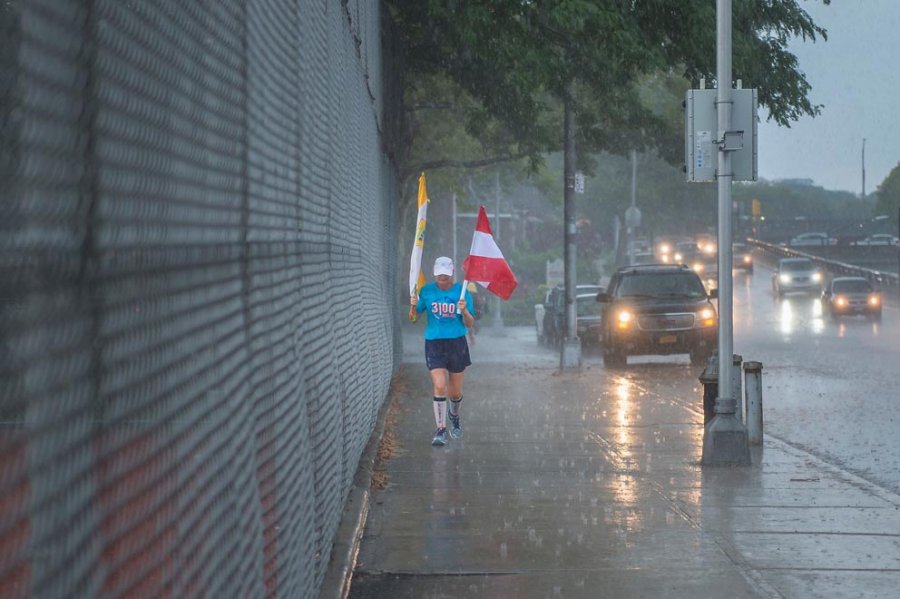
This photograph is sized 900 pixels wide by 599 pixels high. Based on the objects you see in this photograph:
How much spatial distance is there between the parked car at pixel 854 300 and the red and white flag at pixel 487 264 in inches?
1426

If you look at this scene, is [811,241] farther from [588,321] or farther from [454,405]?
[454,405]

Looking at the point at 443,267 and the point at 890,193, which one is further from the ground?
the point at 890,193

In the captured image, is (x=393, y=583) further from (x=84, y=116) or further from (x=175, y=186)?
(x=84, y=116)

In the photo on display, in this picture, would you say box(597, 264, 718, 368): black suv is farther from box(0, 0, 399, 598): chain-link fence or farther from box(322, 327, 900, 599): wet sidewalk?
box(0, 0, 399, 598): chain-link fence

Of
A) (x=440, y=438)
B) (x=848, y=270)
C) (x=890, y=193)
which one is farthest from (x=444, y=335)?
(x=890, y=193)

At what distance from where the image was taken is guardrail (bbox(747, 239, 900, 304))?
2562 inches

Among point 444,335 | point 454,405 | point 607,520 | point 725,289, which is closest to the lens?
point 607,520

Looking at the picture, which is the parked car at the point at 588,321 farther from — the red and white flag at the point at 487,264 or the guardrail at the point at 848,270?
the red and white flag at the point at 487,264

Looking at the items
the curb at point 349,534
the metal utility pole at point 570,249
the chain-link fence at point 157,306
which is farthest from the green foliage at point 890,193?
the chain-link fence at point 157,306

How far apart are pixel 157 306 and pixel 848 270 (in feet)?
239

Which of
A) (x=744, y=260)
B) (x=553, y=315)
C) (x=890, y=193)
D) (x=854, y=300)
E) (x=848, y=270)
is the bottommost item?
(x=854, y=300)

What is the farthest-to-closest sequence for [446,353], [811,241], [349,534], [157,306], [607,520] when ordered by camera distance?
[811,241]
[446,353]
[607,520]
[349,534]
[157,306]

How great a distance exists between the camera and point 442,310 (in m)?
13.4

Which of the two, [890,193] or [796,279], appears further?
[890,193]
